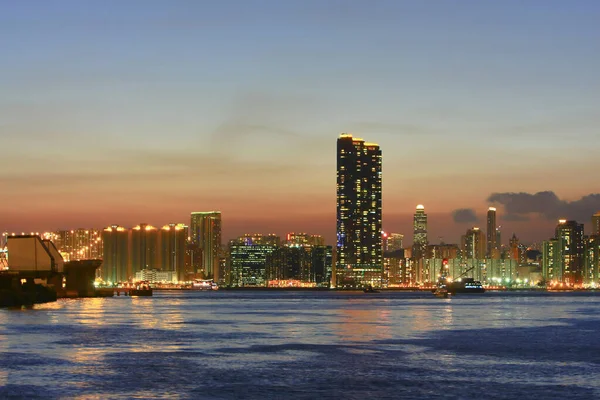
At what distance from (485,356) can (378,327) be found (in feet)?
102

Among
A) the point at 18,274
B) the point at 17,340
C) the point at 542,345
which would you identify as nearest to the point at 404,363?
the point at 542,345

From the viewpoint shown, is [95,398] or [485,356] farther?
[485,356]

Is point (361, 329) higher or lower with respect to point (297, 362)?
lower

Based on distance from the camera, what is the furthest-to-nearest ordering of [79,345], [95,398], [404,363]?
1. [79,345]
2. [404,363]
3. [95,398]

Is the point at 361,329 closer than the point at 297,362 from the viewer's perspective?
No

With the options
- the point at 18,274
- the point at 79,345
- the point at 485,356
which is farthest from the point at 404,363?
the point at 18,274

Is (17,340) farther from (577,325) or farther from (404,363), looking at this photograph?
(577,325)

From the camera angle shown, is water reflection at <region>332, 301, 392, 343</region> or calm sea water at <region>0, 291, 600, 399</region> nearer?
calm sea water at <region>0, 291, 600, 399</region>

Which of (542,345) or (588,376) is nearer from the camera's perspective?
(588,376)

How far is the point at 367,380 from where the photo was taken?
48125mm

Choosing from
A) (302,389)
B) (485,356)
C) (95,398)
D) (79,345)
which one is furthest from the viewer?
(79,345)

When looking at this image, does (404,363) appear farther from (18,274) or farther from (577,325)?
(18,274)

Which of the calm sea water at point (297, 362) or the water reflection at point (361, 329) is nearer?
the calm sea water at point (297, 362)

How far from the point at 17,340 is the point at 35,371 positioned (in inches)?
883
